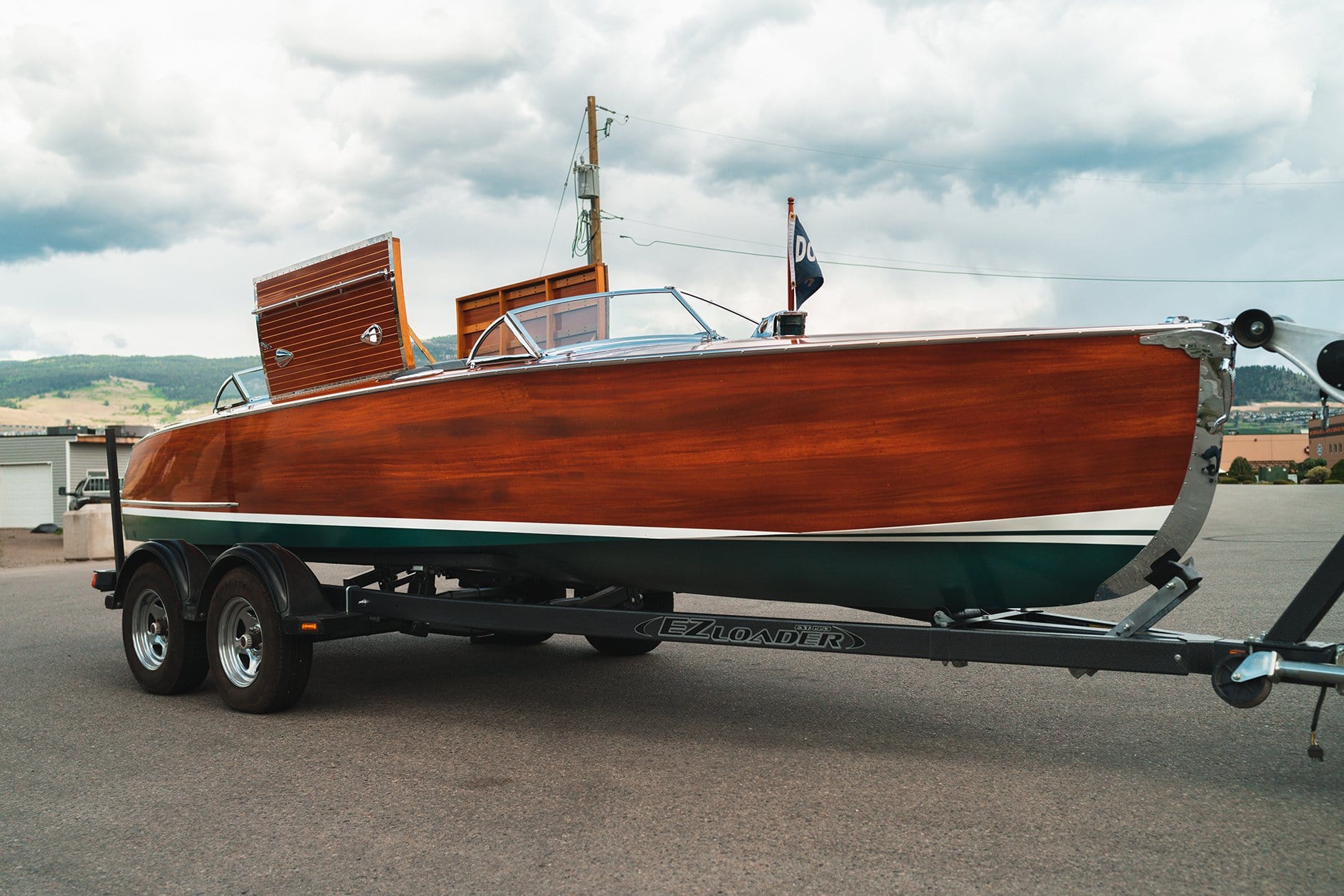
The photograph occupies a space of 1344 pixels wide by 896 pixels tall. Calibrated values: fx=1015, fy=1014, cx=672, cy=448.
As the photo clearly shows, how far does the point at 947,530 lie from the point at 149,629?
4.88 metres

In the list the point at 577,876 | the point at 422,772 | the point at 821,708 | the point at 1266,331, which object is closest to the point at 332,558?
the point at 422,772

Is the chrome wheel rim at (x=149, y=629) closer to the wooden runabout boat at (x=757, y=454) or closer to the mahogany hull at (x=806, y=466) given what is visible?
the wooden runabout boat at (x=757, y=454)

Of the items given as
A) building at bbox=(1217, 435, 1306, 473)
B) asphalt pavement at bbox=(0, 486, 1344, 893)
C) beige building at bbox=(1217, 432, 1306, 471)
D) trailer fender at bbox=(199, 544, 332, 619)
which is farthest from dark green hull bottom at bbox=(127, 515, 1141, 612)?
building at bbox=(1217, 435, 1306, 473)

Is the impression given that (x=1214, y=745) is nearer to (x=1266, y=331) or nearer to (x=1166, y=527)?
(x=1166, y=527)

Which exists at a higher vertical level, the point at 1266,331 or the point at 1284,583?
the point at 1266,331

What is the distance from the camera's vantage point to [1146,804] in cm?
359

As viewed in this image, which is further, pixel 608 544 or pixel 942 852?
pixel 608 544

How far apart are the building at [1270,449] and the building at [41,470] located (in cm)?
5925

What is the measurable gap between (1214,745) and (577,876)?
2824 mm

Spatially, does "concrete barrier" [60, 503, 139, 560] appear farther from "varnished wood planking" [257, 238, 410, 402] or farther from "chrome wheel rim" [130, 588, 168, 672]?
"varnished wood planking" [257, 238, 410, 402]

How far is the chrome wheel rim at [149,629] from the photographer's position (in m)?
6.12

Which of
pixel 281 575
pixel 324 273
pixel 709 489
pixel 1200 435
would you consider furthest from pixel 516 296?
pixel 1200 435

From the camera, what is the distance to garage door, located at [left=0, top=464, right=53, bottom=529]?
36406 mm

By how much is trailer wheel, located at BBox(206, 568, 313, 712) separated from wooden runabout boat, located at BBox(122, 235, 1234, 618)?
465 mm
